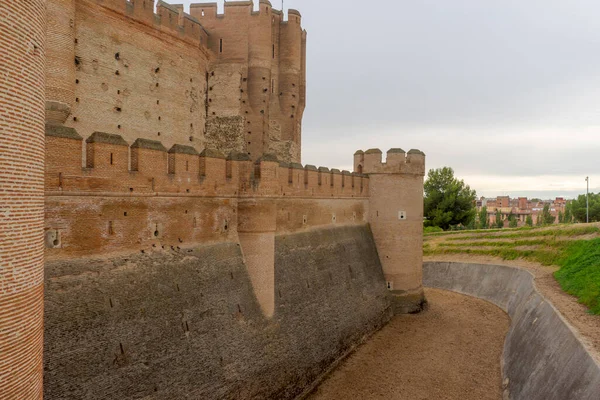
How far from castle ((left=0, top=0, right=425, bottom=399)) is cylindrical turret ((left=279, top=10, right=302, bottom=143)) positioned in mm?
102

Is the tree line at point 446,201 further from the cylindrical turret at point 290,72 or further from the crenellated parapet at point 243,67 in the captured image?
the crenellated parapet at point 243,67

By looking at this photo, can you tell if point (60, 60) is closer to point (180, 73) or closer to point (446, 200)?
point (180, 73)

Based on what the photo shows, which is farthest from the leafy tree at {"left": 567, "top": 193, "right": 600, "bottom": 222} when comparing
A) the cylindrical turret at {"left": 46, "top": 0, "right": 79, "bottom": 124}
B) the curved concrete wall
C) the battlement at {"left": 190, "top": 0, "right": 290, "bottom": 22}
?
the cylindrical turret at {"left": 46, "top": 0, "right": 79, "bottom": 124}

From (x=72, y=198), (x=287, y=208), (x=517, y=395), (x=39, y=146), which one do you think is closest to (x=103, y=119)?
(x=287, y=208)

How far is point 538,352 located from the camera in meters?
12.8

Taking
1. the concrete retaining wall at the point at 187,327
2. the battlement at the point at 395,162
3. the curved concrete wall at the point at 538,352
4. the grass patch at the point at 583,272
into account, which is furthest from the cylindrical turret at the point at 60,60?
the grass patch at the point at 583,272

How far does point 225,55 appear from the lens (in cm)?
2430

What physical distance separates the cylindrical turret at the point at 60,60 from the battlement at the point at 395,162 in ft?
49.0

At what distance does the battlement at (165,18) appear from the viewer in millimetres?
18623

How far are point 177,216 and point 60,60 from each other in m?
9.41

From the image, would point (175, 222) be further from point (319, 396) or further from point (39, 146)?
point (319, 396)

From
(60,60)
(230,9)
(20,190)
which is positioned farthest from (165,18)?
(20,190)

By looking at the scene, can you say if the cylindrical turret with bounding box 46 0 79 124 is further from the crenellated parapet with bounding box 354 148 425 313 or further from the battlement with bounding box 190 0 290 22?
the crenellated parapet with bounding box 354 148 425 313

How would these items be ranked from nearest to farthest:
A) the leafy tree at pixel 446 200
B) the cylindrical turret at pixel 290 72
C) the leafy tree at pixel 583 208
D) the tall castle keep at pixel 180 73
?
the tall castle keep at pixel 180 73 < the cylindrical turret at pixel 290 72 < the leafy tree at pixel 446 200 < the leafy tree at pixel 583 208
